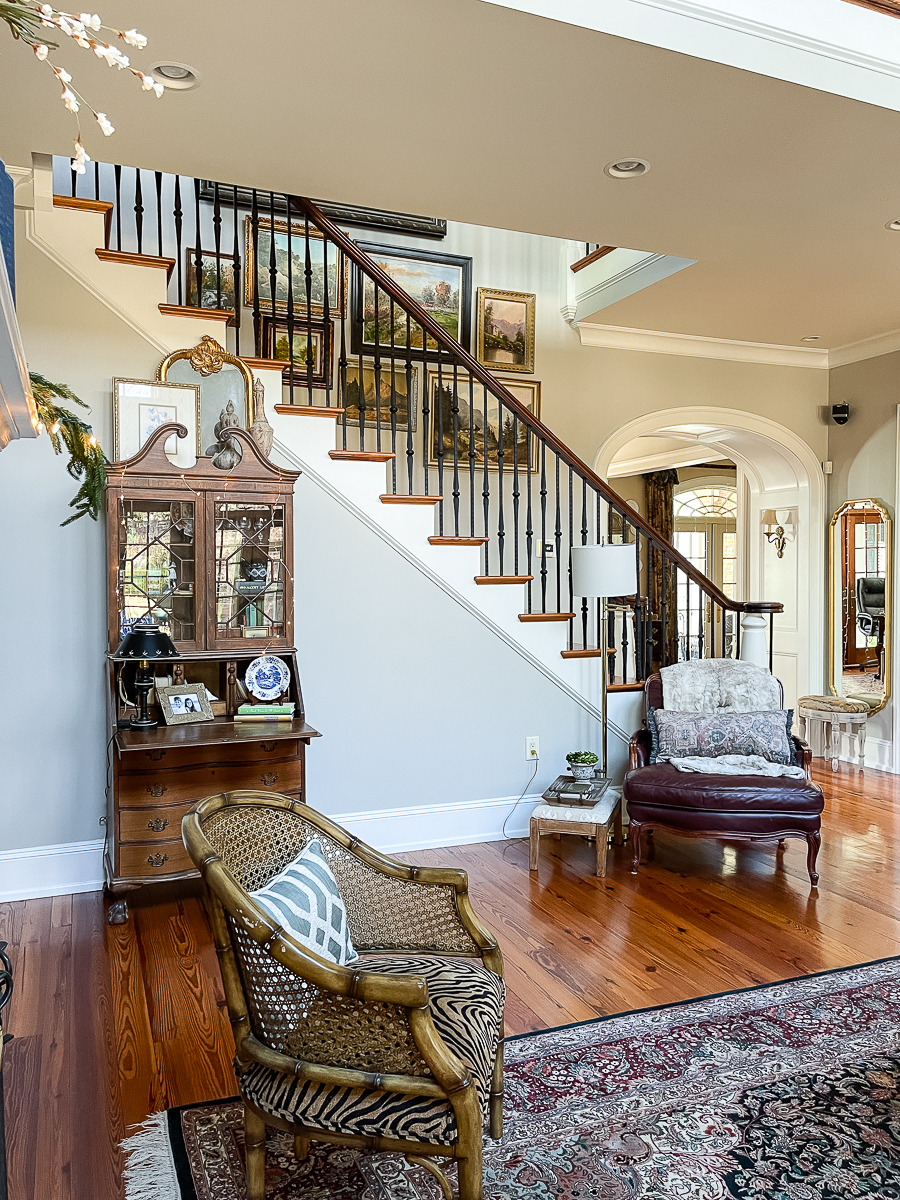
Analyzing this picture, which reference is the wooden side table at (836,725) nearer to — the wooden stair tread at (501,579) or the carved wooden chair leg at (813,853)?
the carved wooden chair leg at (813,853)

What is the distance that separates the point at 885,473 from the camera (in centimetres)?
634

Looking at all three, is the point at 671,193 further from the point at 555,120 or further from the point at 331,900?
the point at 331,900

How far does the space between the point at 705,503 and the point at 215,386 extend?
391 inches

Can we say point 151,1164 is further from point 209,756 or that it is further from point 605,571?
point 605,571

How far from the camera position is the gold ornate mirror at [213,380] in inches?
159

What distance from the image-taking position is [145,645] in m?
3.60

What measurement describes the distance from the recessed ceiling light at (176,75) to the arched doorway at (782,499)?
154 inches

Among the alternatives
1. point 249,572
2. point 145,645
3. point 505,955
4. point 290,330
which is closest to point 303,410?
point 290,330

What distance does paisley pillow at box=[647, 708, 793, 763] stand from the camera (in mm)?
4488

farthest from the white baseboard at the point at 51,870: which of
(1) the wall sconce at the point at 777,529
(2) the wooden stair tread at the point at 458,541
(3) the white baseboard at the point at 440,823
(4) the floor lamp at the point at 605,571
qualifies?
(1) the wall sconce at the point at 777,529

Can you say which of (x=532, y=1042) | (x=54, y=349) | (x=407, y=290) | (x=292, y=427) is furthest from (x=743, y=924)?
(x=407, y=290)

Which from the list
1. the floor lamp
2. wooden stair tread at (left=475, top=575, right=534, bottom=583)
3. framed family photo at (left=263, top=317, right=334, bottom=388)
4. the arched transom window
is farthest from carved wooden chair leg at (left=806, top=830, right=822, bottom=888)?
the arched transom window

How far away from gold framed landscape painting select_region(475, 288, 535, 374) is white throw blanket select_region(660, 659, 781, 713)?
2.54 meters

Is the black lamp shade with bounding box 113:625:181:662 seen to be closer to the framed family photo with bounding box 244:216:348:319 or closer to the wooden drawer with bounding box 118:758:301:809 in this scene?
the wooden drawer with bounding box 118:758:301:809
